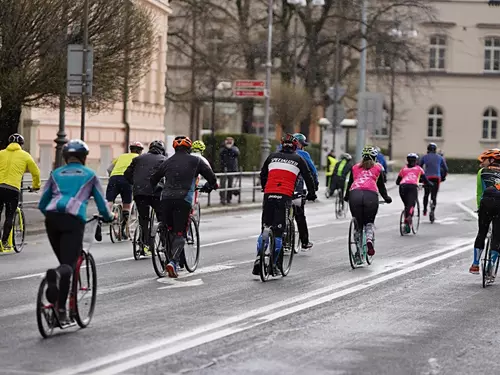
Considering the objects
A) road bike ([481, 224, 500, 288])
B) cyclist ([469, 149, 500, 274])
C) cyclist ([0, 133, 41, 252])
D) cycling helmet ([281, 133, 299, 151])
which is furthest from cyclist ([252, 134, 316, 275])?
cyclist ([0, 133, 41, 252])

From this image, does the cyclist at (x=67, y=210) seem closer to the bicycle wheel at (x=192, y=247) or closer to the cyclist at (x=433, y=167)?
the bicycle wheel at (x=192, y=247)

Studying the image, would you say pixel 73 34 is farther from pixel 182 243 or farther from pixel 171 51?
pixel 171 51

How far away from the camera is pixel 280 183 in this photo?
16.7 m

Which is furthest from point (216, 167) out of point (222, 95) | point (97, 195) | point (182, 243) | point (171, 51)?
point (97, 195)

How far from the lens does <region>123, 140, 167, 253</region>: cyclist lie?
778 inches

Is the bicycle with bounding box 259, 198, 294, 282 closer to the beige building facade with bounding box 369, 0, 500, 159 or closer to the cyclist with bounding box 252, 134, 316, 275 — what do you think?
the cyclist with bounding box 252, 134, 316, 275

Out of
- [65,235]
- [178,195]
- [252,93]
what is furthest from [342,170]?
[65,235]

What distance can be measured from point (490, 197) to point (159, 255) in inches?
155

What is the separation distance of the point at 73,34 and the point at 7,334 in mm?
18243

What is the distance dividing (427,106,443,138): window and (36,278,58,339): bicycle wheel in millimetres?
80105

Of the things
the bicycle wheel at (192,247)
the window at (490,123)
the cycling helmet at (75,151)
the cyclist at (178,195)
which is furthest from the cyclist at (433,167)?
the window at (490,123)

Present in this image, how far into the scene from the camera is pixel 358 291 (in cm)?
1569

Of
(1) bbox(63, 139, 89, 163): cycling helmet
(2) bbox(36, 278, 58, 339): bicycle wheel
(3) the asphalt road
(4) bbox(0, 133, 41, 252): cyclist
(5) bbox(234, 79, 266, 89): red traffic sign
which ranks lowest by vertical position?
(3) the asphalt road

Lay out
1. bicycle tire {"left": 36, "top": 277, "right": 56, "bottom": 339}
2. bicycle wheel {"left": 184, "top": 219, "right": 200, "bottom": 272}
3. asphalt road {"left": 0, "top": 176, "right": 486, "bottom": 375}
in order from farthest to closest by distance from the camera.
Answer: bicycle wheel {"left": 184, "top": 219, "right": 200, "bottom": 272}, bicycle tire {"left": 36, "top": 277, "right": 56, "bottom": 339}, asphalt road {"left": 0, "top": 176, "right": 486, "bottom": 375}
